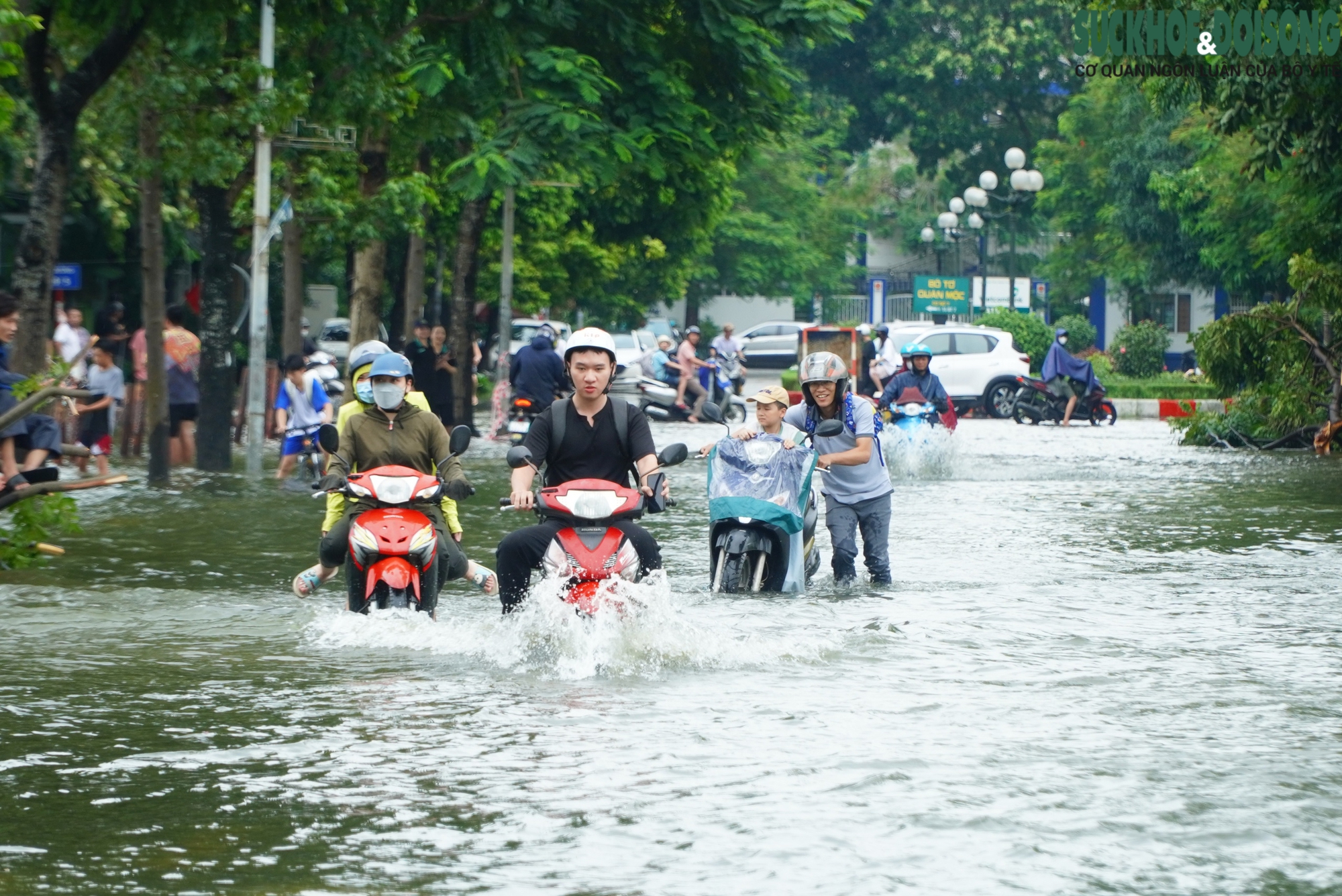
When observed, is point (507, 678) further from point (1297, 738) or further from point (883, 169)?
point (883, 169)

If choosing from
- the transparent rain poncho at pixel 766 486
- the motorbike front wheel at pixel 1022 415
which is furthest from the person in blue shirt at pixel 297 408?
the motorbike front wheel at pixel 1022 415

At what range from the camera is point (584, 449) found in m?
8.80

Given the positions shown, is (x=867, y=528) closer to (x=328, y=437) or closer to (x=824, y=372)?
(x=824, y=372)

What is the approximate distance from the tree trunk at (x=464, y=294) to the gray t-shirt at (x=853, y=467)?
1731cm

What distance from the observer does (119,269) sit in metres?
39.0

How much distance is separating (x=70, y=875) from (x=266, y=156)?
16.8 meters

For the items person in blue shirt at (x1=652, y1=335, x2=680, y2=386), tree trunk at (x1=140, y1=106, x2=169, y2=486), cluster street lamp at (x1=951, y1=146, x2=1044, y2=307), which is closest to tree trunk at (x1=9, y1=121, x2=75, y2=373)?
tree trunk at (x1=140, y1=106, x2=169, y2=486)

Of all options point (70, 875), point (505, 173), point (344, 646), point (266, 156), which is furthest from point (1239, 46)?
point (70, 875)

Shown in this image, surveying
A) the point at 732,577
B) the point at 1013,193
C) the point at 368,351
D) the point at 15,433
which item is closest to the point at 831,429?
the point at 732,577

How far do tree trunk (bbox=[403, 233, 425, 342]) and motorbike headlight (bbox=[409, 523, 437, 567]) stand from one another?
2448cm

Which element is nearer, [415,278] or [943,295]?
[415,278]

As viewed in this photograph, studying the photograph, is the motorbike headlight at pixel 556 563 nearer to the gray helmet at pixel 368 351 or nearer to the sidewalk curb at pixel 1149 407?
the gray helmet at pixel 368 351

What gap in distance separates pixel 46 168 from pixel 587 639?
7.81 m

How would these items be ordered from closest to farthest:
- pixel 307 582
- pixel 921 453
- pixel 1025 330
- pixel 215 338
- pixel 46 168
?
pixel 307 582
pixel 46 168
pixel 215 338
pixel 921 453
pixel 1025 330
